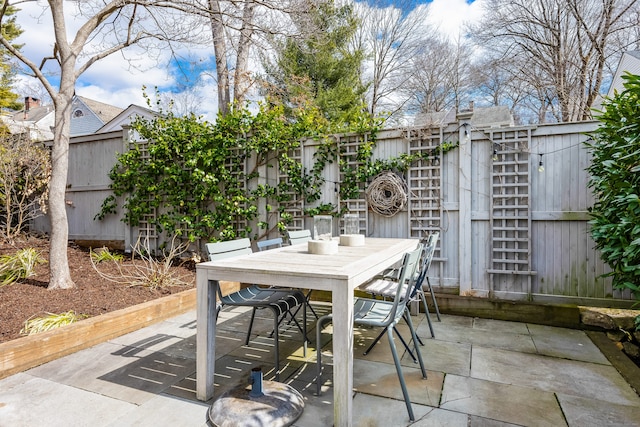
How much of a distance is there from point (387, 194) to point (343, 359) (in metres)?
2.62

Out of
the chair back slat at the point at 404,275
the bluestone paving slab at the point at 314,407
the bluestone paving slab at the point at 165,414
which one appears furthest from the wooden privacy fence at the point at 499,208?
the bluestone paving slab at the point at 165,414

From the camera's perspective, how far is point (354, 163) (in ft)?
14.0

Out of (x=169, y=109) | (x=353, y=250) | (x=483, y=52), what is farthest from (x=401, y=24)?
(x=353, y=250)

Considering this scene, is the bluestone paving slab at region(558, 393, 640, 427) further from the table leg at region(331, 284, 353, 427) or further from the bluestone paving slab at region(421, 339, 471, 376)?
the table leg at region(331, 284, 353, 427)

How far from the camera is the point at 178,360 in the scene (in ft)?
8.61

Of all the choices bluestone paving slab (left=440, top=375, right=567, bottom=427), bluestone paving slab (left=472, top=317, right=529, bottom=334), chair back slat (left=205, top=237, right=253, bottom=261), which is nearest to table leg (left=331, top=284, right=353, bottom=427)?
bluestone paving slab (left=440, top=375, right=567, bottom=427)

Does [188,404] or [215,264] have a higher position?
[215,264]

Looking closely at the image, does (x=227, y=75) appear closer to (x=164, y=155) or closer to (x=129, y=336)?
(x=164, y=155)

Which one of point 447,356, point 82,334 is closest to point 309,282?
point 447,356

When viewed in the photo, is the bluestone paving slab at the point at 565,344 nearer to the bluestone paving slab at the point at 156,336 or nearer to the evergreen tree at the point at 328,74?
the bluestone paving slab at the point at 156,336

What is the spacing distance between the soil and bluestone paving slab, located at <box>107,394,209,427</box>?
1.43m

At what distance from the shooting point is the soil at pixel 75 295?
2.99 meters

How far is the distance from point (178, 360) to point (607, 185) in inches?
140

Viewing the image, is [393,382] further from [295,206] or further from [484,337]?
[295,206]
